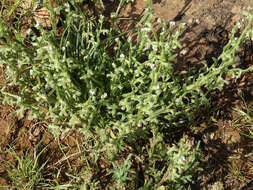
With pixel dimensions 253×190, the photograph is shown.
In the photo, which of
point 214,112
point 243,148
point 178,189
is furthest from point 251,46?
point 178,189

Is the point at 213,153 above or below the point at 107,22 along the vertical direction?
below

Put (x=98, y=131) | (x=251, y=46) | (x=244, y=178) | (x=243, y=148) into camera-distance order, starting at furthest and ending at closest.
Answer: (x=251, y=46) → (x=243, y=148) → (x=244, y=178) → (x=98, y=131)

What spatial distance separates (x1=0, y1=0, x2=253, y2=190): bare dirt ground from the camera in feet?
8.57

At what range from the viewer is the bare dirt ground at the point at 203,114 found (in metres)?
2.61

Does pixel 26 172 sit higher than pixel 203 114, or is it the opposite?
pixel 203 114

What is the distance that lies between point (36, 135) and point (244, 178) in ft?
6.61

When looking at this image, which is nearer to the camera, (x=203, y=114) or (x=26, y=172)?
(x=26, y=172)

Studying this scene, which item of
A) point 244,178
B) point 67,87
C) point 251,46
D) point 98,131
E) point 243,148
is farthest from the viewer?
point 251,46

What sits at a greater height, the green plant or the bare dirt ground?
the bare dirt ground

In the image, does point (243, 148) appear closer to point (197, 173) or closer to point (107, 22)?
point (197, 173)

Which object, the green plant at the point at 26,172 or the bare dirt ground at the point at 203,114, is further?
the bare dirt ground at the point at 203,114

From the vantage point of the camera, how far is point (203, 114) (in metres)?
2.80

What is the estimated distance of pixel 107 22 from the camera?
3229mm

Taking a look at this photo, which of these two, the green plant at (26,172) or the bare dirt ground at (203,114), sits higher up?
the bare dirt ground at (203,114)
